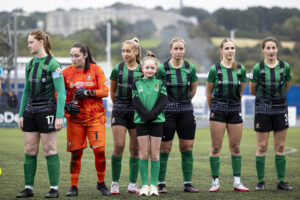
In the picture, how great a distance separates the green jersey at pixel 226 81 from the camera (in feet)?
25.3

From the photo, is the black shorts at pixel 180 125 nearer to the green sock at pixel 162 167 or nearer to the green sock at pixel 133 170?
the green sock at pixel 162 167

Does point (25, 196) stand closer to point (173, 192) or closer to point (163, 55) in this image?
point (173, 192)

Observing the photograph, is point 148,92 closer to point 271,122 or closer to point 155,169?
point 155,169

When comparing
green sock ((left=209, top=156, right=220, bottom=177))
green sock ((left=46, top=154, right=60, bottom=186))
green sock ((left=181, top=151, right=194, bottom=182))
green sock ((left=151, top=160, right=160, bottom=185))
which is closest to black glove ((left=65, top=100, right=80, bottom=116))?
green sock ((left=46, top=154, right=60, bottom=186))

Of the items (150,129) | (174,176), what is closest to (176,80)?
(150,129)

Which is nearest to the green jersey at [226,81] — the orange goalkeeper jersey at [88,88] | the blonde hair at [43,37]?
the orange goalkeeper jersey at [88,88]

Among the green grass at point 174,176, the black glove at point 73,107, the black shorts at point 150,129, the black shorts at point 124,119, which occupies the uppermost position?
the black glove at point 73,107

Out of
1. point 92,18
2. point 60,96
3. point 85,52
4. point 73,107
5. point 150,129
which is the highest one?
point 92,18

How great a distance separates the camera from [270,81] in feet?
26.1

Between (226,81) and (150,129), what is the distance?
1351 mm

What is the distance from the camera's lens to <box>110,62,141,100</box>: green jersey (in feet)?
24.5

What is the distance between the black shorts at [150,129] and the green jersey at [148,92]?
0.07m

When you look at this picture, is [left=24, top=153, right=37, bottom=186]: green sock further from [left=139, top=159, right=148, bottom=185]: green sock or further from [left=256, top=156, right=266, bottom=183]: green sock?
[left=256, top=156, right=266, bottom=183]: green sock

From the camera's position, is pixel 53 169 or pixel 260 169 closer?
pixel 53 169
